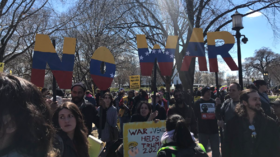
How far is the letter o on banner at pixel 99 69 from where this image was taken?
402 centimetres

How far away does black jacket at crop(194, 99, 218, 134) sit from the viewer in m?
4.38

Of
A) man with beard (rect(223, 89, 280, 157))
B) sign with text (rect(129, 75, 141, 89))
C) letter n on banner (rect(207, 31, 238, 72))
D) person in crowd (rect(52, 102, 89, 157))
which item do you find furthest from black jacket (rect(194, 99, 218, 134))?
sign with text (rect(129, 75, 141, 89))

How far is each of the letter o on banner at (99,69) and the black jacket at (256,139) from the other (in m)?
2.45

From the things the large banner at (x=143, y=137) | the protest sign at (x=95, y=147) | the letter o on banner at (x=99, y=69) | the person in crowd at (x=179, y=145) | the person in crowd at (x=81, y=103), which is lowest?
the large banner at (x=143, y=137)

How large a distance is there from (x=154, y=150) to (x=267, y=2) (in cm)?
947

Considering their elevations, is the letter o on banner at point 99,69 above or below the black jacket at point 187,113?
above

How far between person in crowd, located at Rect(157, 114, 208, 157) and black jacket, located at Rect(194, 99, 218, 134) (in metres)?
2.44

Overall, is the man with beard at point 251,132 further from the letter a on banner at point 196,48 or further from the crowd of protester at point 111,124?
the letter a on banner at point 196,48

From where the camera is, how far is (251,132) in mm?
2658

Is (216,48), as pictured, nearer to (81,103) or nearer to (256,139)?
(256,139)

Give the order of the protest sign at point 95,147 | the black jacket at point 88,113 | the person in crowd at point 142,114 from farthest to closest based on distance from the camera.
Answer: the person in crowd at point 142,114
the black jacket at point 88,113
the protest sign at point 95,147

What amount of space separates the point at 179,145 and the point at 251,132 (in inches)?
48.5

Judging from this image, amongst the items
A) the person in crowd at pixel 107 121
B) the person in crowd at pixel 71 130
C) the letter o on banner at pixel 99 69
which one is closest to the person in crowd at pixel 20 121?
the person in crowd at pixel 71 130

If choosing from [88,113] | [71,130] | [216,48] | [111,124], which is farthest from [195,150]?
[216,48]
